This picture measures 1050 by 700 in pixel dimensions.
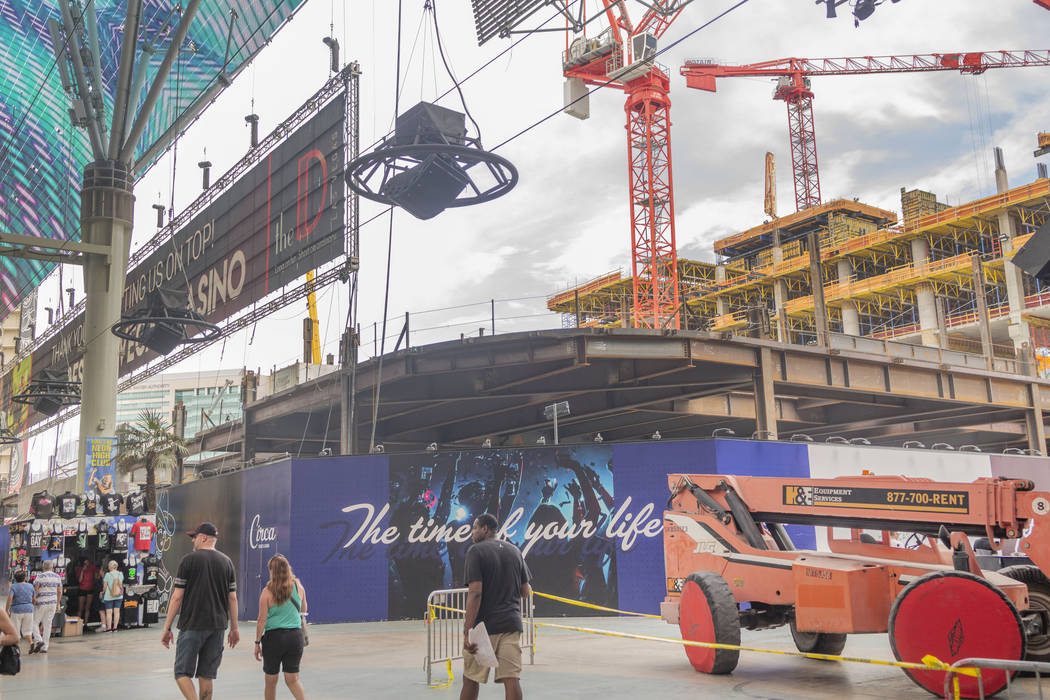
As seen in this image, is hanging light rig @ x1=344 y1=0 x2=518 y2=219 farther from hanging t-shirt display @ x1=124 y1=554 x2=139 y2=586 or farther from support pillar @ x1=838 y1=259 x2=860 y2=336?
support pillar @ x1=838 y1=259 x2=860 y2=336

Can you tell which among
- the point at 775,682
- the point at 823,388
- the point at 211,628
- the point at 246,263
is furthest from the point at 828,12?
the point at 246,263

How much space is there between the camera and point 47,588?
18516 mm

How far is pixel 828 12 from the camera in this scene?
1519cm

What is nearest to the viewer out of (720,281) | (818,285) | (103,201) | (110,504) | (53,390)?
(110,504)

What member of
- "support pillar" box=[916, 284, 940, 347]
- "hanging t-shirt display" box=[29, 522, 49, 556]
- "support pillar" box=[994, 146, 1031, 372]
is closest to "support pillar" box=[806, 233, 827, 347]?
"hanging t-shirt display" box=[29, 522, 49, 556]

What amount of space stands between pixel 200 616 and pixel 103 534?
56.5 ft

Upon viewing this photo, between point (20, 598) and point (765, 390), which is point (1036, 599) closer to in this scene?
point (765, 390)

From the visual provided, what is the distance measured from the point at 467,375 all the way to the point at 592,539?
10340 millimetres

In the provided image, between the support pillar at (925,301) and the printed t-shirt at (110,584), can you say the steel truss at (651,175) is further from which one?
the printed t-shirt at (110,584)

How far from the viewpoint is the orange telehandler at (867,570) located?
9.53 m

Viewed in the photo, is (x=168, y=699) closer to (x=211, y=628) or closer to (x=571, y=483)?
(x=211, y=628)

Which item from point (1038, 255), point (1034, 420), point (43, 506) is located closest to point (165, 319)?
point (43, 506)

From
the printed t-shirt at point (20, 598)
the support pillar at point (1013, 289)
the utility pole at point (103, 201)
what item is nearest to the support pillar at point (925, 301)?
the support pillar at point (1013, 289)

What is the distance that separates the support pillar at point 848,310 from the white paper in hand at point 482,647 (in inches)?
3596
